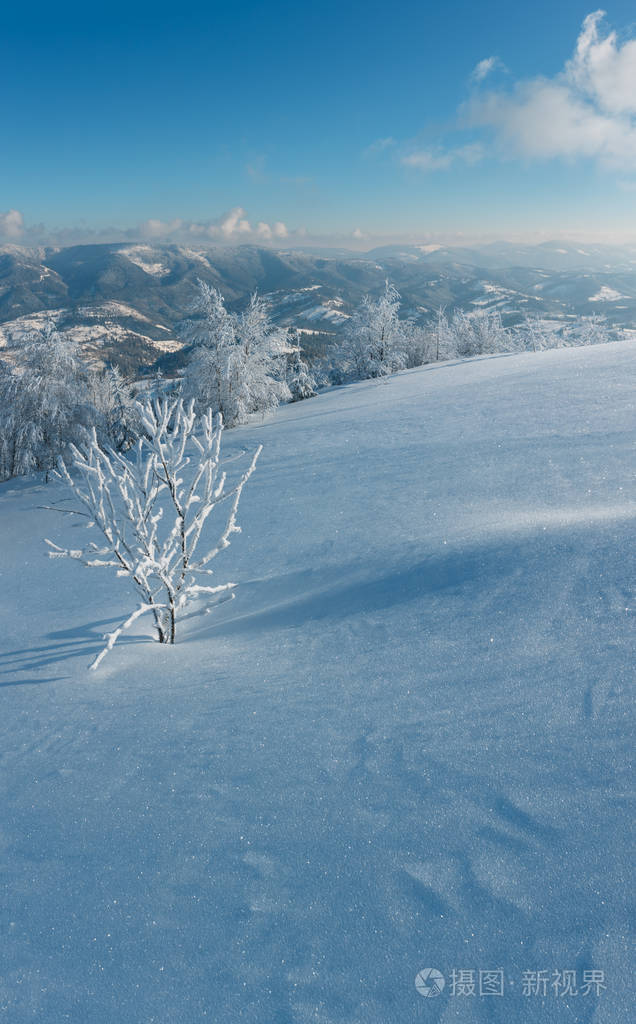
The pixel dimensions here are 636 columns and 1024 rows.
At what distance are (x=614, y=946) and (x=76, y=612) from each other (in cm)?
618

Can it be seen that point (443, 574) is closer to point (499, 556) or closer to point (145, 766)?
point (499, 556)

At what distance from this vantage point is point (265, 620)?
5070 mm

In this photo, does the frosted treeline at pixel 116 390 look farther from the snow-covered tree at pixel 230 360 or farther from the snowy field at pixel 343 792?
the snowy field at pixel 343 792

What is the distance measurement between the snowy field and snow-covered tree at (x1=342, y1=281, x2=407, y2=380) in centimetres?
2818

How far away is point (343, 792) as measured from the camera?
8.54 feet

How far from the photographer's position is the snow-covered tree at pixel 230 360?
19.9 m

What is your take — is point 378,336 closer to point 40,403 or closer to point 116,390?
point 116,390

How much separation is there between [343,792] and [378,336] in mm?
33079

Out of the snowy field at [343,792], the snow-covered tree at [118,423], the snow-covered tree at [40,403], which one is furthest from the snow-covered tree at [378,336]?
the snowy field at [343,792]

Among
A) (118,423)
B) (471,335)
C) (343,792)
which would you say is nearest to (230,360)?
(118,423)

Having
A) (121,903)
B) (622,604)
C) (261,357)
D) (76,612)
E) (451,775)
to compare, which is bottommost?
(76,612)

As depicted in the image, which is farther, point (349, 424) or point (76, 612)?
point (349, 424)

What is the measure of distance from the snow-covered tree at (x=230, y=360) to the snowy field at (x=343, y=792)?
51.3 ft

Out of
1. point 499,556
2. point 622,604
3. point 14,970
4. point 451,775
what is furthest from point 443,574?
point 14,970
